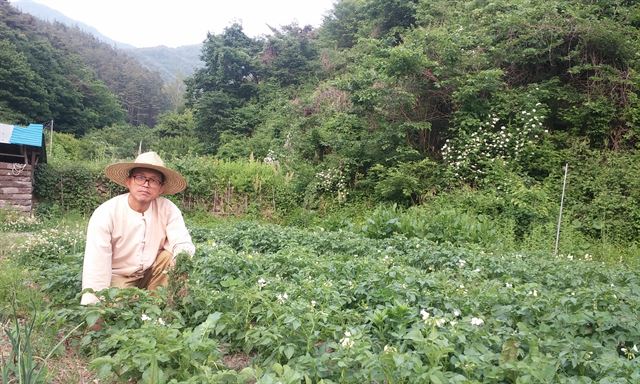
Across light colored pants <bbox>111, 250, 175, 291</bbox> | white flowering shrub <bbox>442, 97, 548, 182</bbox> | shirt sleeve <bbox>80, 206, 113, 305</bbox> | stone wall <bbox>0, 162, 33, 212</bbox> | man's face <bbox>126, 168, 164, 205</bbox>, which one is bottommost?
stone wall <bbox>0, 162, 33, 212</bbox>

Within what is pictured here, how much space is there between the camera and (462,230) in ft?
22.6

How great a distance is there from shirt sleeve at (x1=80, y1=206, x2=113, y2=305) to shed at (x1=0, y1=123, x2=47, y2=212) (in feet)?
31.2

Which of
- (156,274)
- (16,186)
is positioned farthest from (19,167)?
(156,274)

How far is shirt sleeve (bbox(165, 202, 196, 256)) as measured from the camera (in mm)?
3357

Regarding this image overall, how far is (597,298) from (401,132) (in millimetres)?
7241

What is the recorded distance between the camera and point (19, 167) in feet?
36.8

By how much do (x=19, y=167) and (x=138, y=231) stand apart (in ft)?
33.4

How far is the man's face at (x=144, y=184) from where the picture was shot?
3.28 meters

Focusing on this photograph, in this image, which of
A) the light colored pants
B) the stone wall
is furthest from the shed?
the light colored pants

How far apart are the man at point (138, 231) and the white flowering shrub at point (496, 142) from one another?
A: 7225 millimetres

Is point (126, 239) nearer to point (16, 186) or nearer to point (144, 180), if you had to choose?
point (144, 180)

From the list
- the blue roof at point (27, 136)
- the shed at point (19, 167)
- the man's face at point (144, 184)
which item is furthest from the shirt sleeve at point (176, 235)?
the blue roof at point (27, 136)

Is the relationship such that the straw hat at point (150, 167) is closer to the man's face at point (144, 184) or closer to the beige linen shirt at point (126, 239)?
the man's face at point (144, 184)

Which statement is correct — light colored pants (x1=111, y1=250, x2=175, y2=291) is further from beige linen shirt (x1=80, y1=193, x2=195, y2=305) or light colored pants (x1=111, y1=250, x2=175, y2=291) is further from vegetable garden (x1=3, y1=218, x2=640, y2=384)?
vegetable garden (x1=3, y1=218, x2=640, y2=384)
